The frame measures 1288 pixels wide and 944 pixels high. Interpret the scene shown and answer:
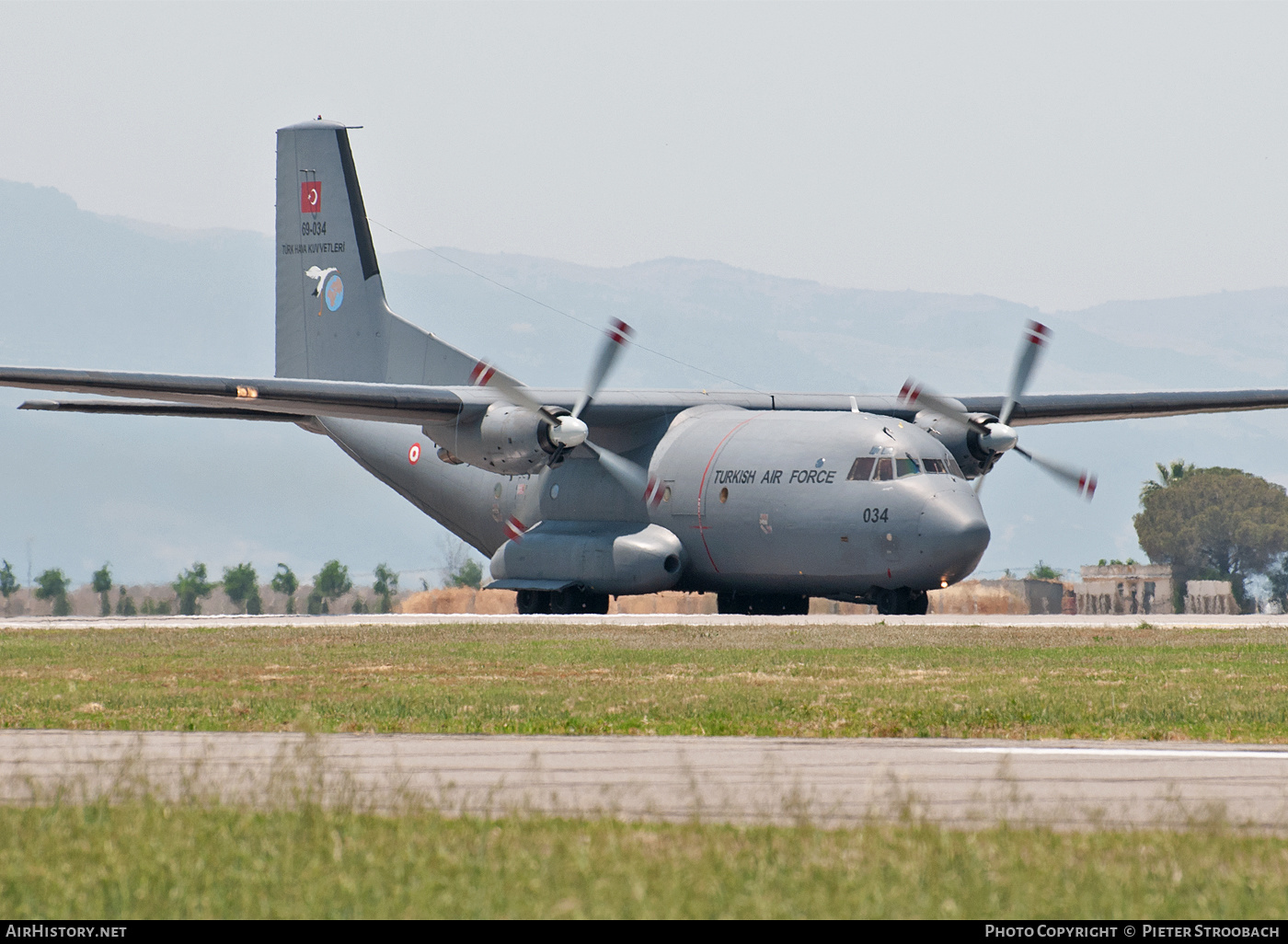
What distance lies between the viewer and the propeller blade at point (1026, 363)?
36531 millimetres

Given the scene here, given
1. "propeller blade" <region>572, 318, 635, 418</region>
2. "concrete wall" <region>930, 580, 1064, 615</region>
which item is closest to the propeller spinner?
"propeller blade" <region>572, 318, 635, 418</region>

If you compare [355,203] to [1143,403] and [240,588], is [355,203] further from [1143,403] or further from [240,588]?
[240,588]

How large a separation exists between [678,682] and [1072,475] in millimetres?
19087

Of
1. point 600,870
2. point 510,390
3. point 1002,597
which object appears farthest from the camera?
point 1002,597

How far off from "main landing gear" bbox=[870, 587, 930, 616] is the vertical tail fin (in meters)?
15.0

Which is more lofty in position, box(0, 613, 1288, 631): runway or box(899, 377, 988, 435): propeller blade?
box(899, 377, 988, 435): propeller blade

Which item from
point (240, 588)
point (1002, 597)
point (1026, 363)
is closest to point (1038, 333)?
point (1026, 363)

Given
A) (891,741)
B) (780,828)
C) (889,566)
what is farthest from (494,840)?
(889,566)

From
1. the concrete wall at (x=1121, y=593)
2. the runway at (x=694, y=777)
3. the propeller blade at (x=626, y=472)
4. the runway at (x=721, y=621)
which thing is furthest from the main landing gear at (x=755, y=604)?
the runway at (x=694, y=777)

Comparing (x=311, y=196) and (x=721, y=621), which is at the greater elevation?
(x=311, y=196)

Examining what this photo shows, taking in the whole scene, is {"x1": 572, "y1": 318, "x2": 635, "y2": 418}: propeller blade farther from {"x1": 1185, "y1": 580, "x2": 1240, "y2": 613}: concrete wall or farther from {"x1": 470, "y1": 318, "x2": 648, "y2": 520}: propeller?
{"x1": 1185, "y1": 580, "x2": 1240, "y2": 613}: concrete wall

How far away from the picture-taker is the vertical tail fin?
4456 cm

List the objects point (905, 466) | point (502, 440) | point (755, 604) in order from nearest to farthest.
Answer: point (905, 466), point (502, 440), point (755, 604)

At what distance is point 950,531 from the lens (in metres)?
31.8
